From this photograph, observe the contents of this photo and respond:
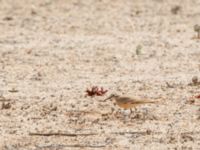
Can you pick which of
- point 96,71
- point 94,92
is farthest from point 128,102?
point 96,71

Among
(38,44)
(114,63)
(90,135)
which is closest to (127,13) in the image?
(38,44)

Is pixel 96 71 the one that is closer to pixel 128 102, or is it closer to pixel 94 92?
pixel 94 92

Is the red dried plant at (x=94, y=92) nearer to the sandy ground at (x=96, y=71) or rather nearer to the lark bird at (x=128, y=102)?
the sandy ground at (x=96, y=71)

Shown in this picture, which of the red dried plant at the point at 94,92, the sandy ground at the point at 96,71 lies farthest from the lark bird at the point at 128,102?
the red dried plant at the point at 94,92

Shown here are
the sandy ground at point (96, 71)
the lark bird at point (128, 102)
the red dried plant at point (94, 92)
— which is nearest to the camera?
the sandy ground at point (96, 71)

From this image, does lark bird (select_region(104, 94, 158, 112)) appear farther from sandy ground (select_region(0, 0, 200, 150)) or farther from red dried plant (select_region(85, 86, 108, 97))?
red dried plant (select_region(85, 86, 108, 97))

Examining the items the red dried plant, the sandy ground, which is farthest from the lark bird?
the red dried plant

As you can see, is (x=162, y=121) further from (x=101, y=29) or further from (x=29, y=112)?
(x=101, y=29)

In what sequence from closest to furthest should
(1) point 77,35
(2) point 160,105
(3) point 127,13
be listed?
(2) point 160,105 → (1) point 77,35 → (3) point 127,13
